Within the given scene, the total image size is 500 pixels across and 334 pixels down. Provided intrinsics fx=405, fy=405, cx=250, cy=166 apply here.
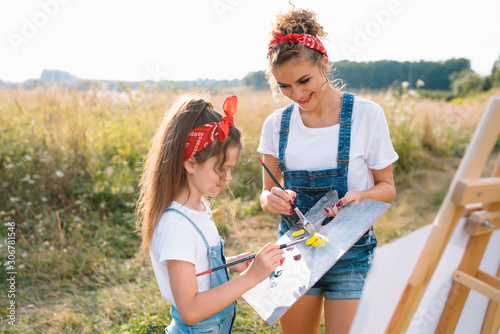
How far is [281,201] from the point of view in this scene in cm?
181

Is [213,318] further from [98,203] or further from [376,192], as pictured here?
[98,203]

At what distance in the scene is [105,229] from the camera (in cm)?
404

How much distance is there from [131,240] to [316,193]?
2697 millimetres

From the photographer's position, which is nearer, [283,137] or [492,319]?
[492,319]

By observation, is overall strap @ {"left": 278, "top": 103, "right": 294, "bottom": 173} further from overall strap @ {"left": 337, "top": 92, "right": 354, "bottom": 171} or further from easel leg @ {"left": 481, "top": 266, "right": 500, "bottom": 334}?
easel leg @ {"left": 481, "top": 266, "right": 500, "bottom": 334}

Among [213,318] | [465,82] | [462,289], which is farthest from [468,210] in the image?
[465,82]

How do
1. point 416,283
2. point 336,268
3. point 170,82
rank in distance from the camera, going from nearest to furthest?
1. point 416,283
2. point 336,268
3. point 170,82

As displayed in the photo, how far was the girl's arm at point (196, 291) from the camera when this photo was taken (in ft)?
4.45

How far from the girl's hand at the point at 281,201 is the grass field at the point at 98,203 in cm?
21

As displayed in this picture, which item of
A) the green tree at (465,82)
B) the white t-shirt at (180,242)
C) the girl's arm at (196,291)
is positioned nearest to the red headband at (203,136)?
the white t-shirt at (180,242)

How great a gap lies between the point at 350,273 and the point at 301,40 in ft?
3.39

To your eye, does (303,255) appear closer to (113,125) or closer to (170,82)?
(113,125)

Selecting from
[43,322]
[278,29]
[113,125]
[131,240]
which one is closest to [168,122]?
[278,29]

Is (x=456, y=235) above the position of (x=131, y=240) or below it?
above
